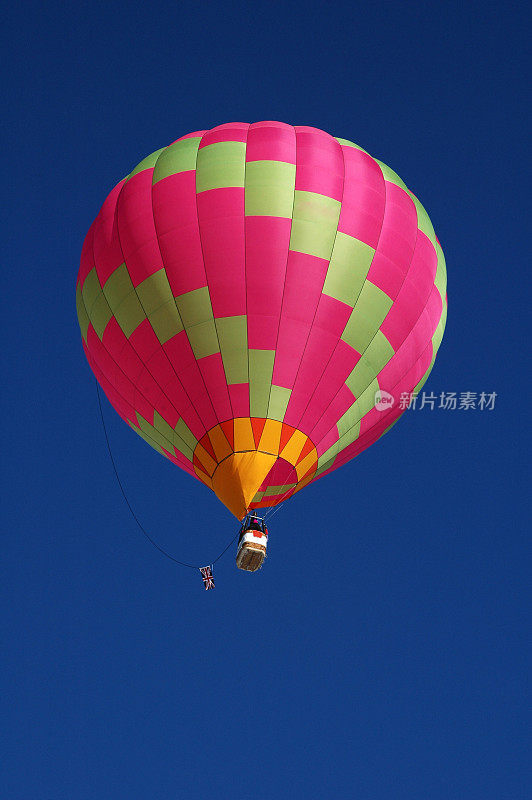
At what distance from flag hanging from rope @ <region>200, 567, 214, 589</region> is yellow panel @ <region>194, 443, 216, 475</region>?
1435 millimetres

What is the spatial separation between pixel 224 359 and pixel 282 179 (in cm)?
279

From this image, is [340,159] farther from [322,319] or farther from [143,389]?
[143,389]

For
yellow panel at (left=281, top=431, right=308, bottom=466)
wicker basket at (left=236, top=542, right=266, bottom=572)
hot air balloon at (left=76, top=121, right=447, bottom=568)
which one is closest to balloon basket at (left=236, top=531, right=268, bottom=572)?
wicker basket at (left=236, top=542, right=266, bottom=572)

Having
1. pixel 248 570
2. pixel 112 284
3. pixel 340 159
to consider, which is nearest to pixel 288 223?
pixel 340 159

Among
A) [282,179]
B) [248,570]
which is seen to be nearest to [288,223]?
[282,179]

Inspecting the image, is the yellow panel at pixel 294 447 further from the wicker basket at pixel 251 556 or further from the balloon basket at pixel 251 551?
the wicker basket at pixel 251 556

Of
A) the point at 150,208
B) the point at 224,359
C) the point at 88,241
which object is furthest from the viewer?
the point at 88,241

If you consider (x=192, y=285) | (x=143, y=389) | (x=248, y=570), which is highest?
(x=192, y=285)

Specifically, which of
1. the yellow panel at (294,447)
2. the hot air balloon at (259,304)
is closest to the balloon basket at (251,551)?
the hot air balloon at (259,304)

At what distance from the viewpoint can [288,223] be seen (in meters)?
14.5

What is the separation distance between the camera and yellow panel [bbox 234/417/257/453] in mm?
13977

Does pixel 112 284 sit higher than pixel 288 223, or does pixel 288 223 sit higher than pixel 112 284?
pixel 288 223

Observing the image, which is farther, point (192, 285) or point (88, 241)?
point (88, 241)

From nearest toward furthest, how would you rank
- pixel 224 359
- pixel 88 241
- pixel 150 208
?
pixel 224 359
pixel 150 208
pixel 88 241
